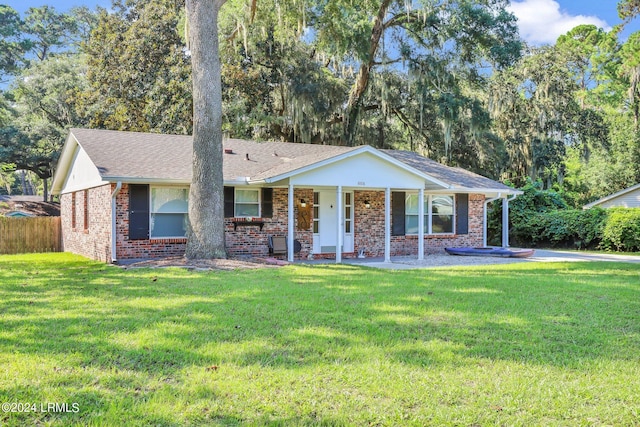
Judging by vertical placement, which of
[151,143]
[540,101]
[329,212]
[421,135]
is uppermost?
[540,101]

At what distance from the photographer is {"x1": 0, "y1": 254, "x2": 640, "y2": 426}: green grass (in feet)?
10.7

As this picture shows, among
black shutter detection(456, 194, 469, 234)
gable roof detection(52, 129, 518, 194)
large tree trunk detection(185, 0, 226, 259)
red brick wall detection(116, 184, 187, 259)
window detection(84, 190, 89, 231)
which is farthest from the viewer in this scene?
black shutter detection(456, 194, 469, 234)

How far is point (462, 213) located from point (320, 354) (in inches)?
532

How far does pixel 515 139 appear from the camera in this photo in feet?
84.8

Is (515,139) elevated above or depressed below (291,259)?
above

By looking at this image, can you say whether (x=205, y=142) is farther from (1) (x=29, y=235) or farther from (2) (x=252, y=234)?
(1) (x=29, y=235)

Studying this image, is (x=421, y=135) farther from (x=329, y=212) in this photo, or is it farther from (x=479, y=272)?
(x=479, y=272)

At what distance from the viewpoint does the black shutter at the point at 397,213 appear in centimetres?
1569

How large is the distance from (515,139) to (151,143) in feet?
61.0

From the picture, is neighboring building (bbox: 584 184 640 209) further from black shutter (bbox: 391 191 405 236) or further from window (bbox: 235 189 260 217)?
window (bbox: 235 189 260 217)

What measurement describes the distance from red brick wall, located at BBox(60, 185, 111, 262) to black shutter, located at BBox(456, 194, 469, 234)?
35.5 ft

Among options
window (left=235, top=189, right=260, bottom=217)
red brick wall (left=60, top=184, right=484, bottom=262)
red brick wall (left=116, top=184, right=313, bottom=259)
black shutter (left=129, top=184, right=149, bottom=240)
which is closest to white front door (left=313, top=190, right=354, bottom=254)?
red brick wall (left=60, top=184, right=484, bottom=262)

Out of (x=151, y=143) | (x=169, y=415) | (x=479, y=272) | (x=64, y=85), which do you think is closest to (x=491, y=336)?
(x=169, y=415)

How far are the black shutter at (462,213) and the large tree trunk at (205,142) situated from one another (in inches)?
333
